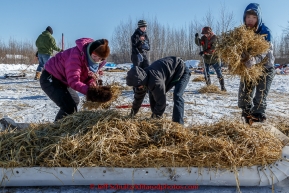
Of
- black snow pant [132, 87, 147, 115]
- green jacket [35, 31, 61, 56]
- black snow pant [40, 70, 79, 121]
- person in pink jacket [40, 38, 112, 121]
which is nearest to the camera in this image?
person in pink jacket [40, 38, 112, 121]

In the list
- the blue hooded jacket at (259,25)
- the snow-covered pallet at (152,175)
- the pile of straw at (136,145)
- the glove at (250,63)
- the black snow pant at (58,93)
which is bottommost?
the snow-covered pallet at (152,175)

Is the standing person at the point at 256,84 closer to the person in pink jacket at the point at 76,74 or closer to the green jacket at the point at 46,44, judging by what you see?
the person in pink jacket at the point at 76,74

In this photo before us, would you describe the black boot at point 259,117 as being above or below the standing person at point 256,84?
below

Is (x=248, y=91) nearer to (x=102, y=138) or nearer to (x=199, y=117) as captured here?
(x=199, y=117)

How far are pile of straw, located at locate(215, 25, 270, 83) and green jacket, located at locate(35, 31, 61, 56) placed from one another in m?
7.30

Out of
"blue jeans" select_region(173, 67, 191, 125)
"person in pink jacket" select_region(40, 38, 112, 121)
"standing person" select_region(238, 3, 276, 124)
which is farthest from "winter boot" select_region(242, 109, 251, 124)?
"person in pink jacket" select_region(40, 38, 112, 121)

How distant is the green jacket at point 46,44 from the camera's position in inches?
376

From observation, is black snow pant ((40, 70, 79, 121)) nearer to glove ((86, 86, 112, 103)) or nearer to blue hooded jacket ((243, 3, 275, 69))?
glove ((86, 86, 112, 103))

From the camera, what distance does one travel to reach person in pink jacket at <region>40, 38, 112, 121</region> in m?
3.19

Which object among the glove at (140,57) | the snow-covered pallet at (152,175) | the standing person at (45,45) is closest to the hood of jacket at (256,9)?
the snow-covered pallet at (152,175)

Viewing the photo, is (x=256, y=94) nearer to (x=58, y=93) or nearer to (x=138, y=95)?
(x=138, y=95)

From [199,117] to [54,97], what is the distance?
2401 mm

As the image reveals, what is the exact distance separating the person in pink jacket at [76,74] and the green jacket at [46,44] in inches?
252

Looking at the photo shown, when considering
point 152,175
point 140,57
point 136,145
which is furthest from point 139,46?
point 152,175
